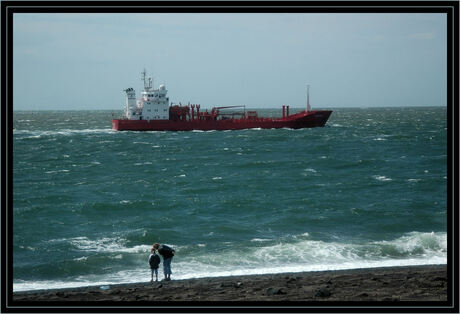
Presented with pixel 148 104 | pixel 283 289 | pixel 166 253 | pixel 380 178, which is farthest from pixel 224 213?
pixel 148 104

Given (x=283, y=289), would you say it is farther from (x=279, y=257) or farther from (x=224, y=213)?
(x=224, y=213)

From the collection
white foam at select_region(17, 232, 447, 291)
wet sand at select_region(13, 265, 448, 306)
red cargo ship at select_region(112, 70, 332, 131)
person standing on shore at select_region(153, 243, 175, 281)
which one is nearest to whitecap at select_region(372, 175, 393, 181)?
white foam at select_region(17, 232, 447, 291)

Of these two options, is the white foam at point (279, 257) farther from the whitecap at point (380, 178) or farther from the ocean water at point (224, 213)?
the whitecap at point (380, 178)

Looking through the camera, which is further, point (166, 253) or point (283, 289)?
point (166, 253)

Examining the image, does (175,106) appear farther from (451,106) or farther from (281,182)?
(451,106)

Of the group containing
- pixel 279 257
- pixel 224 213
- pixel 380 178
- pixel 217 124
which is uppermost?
pixel 217 124

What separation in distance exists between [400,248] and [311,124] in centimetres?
5842

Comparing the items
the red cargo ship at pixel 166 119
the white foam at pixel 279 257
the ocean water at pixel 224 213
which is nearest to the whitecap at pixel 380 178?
the ocean water at pixel 224 213

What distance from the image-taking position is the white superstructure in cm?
6838

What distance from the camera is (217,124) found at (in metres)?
70.8

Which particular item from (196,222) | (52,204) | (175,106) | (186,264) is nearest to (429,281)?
(186,264)

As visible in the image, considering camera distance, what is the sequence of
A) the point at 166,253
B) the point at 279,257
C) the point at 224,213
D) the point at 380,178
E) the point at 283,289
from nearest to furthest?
the point at 283,289 → the point at 166,253 → the point at 279,257 → the point at 224,213 → the point at 380,178

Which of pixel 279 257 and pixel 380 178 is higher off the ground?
pixel 380 178

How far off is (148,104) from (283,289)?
6068cm
